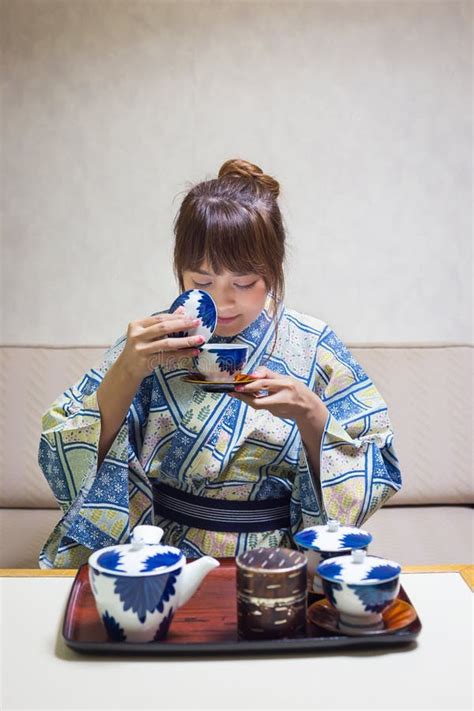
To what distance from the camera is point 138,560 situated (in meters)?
1.08

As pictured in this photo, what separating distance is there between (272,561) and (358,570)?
115 mm

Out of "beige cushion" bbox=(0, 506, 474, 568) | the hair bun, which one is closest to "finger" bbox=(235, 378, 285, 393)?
the hair bun

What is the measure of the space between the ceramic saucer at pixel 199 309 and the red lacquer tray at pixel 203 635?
0.43m

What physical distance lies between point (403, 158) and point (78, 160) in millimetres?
1121

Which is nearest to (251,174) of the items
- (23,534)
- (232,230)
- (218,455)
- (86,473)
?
(232,230)

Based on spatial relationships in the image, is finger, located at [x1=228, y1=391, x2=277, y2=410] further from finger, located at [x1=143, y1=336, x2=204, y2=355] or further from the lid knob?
the lid knob

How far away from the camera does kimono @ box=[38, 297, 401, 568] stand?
1.58 metres

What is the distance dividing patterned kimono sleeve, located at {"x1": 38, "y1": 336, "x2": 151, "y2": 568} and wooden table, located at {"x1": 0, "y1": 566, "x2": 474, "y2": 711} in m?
0.41

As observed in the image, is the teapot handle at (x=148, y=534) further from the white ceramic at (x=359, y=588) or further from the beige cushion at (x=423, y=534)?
the beige cushion at (x=423, y=534)

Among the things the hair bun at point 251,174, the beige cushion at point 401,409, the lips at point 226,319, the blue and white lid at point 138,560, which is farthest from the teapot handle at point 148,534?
the beige cushion at point 401,409

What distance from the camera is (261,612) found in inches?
42.8

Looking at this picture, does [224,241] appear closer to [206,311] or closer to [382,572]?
[206,311]

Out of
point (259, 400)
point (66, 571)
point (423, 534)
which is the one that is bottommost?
point (423, 534)

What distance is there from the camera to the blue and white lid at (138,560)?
1056 mm
